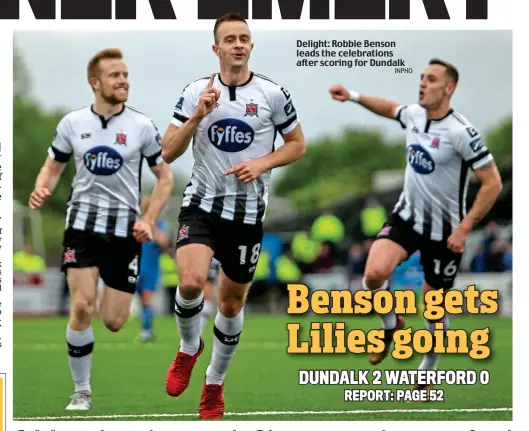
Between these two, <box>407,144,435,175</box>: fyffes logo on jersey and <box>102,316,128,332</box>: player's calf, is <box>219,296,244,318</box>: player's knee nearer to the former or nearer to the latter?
<box>102,316,128,332</box>: player's calf

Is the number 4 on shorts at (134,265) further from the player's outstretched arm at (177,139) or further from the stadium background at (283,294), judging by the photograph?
the player's outstretched arm at (177,139)

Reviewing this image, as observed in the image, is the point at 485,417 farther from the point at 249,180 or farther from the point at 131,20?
the point at 131,20

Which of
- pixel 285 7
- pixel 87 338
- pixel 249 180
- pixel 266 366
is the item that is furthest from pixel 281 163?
pixel 266 366

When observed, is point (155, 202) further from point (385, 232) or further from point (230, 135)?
point (385, 232)

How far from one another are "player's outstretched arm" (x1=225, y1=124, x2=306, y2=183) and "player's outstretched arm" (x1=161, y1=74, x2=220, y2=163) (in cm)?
35

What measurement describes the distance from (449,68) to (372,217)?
5159mm

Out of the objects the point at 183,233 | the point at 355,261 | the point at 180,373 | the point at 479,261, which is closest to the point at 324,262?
the point at 355,261

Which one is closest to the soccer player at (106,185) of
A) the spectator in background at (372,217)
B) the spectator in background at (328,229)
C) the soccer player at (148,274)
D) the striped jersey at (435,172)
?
the striped jersey at (435,172)

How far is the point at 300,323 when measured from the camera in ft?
29.0

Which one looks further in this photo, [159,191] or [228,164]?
[159,191]

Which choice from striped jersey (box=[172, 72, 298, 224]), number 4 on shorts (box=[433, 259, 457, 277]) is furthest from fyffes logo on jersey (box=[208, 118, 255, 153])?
number 4 on shorts (box=[433, 259, 457, 277])

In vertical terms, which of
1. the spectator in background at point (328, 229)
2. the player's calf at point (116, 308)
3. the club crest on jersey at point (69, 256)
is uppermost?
the spectator in background at point (328, 229)

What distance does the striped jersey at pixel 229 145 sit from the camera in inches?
311

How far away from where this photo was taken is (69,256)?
8438 millimetres
